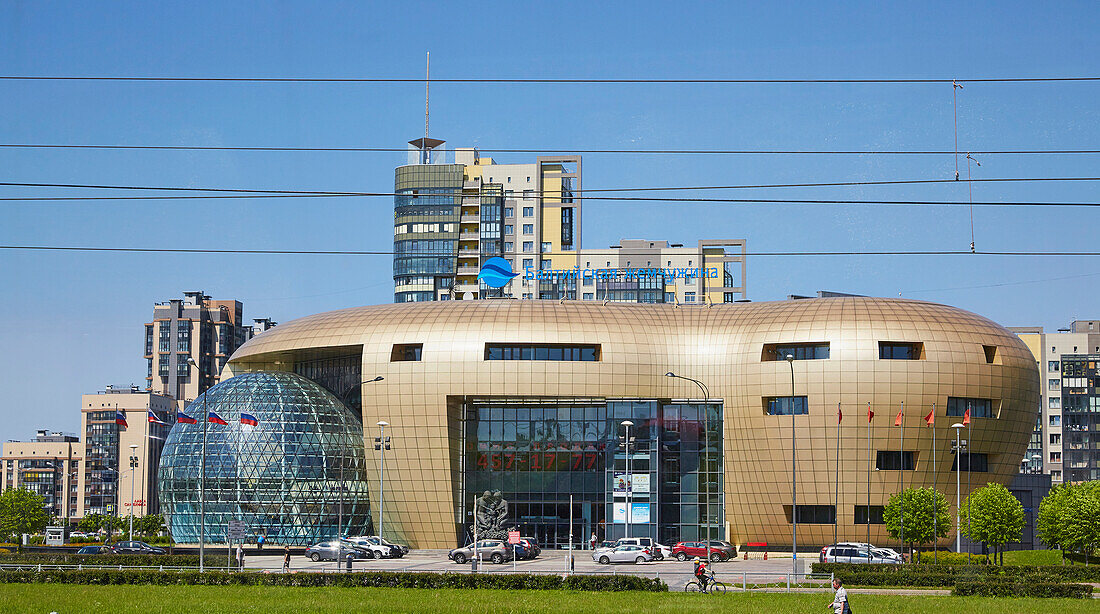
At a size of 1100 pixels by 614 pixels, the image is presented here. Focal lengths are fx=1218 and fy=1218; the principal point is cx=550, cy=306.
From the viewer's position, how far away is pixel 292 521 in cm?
9238

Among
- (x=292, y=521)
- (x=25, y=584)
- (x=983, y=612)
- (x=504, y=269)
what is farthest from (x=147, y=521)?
(x=983, y=612)

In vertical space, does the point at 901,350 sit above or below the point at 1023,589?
above

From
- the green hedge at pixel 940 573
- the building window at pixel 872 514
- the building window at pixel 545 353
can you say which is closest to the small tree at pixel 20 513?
the building window at pixel 545 353

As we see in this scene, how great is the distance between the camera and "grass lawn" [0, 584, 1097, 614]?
40.0 metres

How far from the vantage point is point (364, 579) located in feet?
167

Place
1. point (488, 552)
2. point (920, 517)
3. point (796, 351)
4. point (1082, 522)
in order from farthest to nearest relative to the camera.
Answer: point (796, 351)
point (920, 517)
point (1082, 522)
point (488, 552)

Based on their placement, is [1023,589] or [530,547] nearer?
[1023,589]

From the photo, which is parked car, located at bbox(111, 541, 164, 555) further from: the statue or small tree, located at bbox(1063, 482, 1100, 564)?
small tree, located at bbox(1063, 482, 1100, 564)

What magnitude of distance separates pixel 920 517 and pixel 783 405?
13.3m

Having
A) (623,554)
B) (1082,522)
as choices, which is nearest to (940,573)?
(623,554)

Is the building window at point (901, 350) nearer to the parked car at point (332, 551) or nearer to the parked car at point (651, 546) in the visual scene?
the parked car at point (651, 546)

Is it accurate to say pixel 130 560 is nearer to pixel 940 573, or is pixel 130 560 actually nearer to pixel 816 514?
pixel 940 573

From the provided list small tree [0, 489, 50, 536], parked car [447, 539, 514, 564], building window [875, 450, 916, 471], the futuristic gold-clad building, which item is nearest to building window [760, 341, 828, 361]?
the futuristic gold-clad building

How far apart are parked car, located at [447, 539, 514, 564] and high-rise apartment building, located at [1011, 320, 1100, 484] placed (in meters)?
97.3
